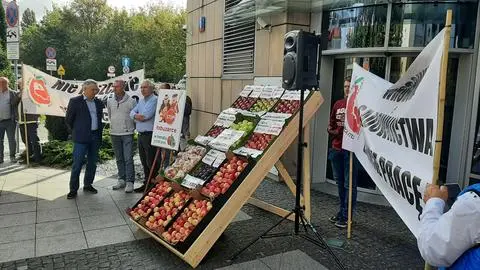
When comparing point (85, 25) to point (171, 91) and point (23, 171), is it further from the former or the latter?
point (171, 91)

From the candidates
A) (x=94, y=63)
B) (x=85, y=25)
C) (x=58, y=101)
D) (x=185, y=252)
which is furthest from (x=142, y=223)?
(x=85, y=25)

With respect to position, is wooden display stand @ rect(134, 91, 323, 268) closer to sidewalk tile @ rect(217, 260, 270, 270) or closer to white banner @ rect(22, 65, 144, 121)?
sidewalk tile @ rect(217, 260, 270, 270)

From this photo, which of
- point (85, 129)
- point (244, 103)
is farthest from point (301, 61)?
point (85, 129)

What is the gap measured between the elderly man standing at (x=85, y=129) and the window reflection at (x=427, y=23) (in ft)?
14.8

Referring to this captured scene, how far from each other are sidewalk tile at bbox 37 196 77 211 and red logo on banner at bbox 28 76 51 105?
313 centimetres

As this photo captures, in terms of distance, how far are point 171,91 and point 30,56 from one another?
42.0m

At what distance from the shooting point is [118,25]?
125 ft

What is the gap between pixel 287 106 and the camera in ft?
15.3

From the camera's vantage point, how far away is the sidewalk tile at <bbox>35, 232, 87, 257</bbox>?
4.12 m

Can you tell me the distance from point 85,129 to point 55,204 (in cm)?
115

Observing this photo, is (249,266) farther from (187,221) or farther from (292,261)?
(187,221)

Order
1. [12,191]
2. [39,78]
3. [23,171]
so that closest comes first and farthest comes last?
1. [12,191]
2. [23,171]
3. [39,78]

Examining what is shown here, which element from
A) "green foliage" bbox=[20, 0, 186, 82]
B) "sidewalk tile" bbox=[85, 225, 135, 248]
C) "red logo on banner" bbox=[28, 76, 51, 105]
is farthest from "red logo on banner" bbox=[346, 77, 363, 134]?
"green foliage" bbox=[20, 0, 186, 82]

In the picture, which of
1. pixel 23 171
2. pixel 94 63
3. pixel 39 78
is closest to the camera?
pixel 23 171
